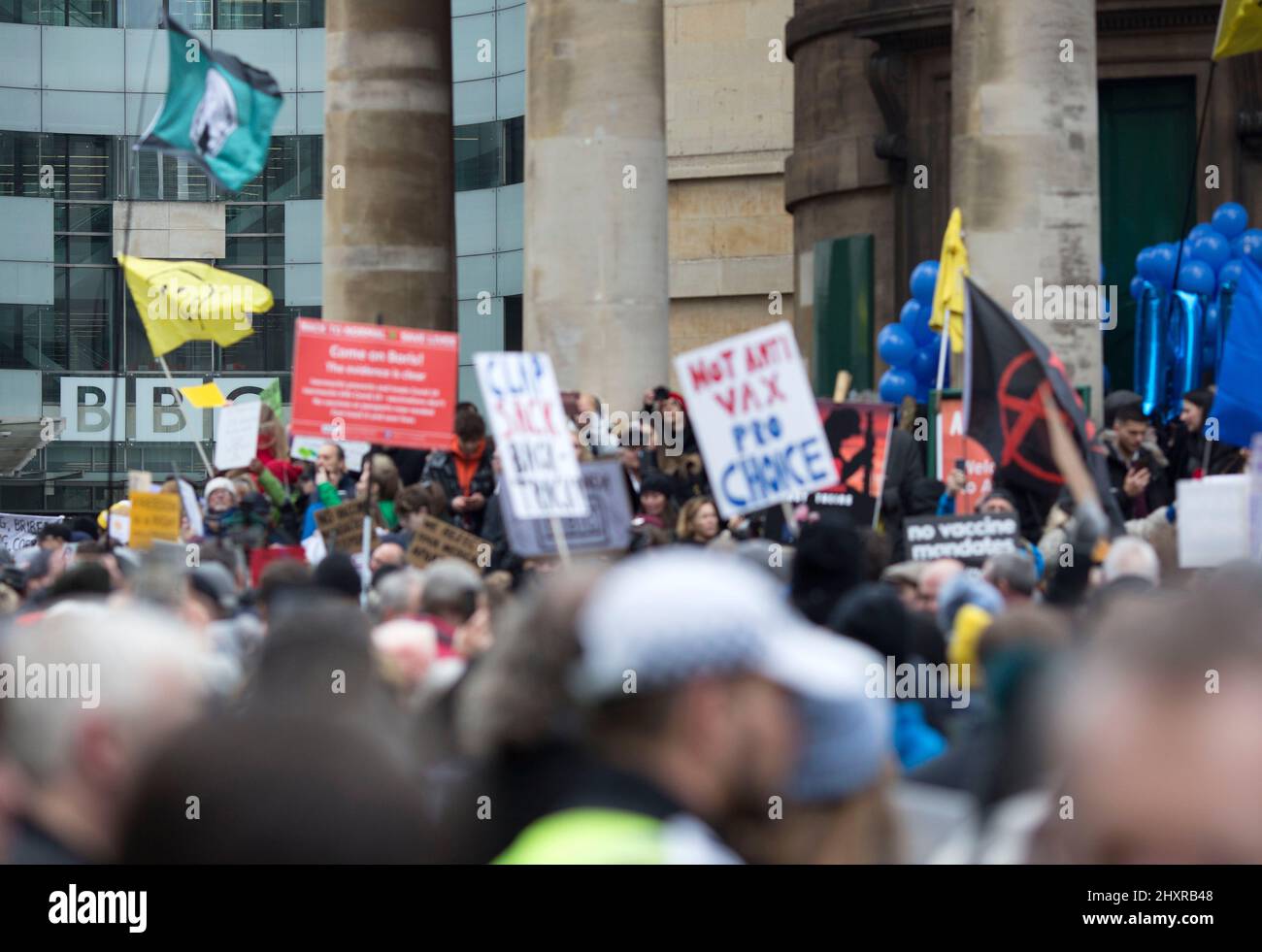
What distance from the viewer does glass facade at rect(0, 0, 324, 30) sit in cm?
4297

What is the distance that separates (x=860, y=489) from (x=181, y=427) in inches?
1175

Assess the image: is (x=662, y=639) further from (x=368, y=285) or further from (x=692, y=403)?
(x=368, y=285)

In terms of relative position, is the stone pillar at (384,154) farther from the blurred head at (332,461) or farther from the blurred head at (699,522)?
the blurred head at (699,522)

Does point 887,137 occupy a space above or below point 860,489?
above

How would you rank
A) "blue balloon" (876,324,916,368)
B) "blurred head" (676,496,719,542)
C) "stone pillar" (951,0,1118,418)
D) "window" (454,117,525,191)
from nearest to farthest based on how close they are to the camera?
"blurred head" (676,496,719,542) < "stone pillar" (951,0,1118,418) < "blue balloon" (876,324,916,368) < "window" (454,117,525,191)

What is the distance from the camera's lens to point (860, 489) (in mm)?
14188

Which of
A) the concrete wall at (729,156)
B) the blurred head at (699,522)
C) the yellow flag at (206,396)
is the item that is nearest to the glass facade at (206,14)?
A: the concrete wall at (729,156)

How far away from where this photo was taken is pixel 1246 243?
19812 mm

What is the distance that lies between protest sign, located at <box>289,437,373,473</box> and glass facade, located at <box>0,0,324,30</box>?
2512 centimetres

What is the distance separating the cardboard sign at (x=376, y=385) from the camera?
50.3ft

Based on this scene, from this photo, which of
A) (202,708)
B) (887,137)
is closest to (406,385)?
(887,137)

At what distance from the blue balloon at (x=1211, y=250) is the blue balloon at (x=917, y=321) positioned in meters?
2.44

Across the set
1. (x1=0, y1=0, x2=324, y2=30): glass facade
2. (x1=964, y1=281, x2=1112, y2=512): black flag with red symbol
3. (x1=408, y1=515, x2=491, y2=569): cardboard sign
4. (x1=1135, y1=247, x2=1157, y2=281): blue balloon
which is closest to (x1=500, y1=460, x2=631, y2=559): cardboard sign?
(x1=408, y1=515, x2=491, y2=569): cardboard sign

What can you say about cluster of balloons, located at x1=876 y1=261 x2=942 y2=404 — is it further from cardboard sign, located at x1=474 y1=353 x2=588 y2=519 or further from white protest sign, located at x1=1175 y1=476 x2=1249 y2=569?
white protest sign, located at x1=1175 y1=476 x2=1249 y2=569
